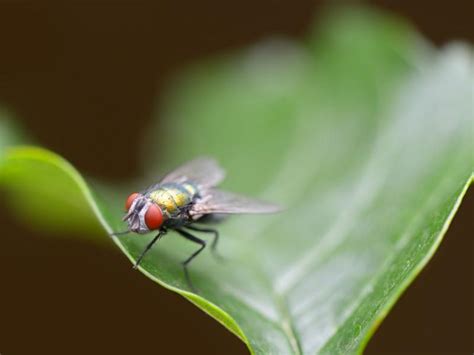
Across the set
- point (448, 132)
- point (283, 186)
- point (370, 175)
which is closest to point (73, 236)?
point (283, 186)

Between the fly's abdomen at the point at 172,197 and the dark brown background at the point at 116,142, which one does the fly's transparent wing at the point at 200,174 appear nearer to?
the fly's abdomen at the point at 172,197

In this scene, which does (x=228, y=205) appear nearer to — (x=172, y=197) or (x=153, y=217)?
(x=172, y=197)

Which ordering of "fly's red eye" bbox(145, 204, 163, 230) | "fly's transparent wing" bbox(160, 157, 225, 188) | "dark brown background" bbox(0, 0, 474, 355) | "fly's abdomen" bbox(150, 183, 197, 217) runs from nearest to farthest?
1. "fly's red eye" bbox(145, 204, 163, 230)
2. "fly's abdomen" bbox(150, 183, 197, 217)
3. "fly's transparent wing" bbox(160, 157, 225, 188)
4. "dark brown background" bbox(0, 0, 474, 355)

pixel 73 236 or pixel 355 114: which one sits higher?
pixel 355 114

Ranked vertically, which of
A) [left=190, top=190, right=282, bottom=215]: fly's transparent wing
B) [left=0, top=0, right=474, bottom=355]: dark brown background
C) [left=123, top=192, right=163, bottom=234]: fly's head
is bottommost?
[left=0, top=0, right=474, bottom=355]: dark brown background


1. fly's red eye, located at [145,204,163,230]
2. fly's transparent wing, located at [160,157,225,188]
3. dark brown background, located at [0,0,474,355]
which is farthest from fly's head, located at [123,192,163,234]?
dark brown background, located at [0,0,474,355]

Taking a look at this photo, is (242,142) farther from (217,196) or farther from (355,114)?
(217,196)

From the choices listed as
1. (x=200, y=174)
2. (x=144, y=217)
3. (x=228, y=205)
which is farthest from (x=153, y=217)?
(x=200, y=174)

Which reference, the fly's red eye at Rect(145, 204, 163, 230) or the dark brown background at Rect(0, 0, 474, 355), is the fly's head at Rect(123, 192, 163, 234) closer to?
the fly's red eye at Rect(145, 204, 163, 230)

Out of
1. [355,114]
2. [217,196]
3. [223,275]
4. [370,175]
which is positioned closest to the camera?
[223,275]
